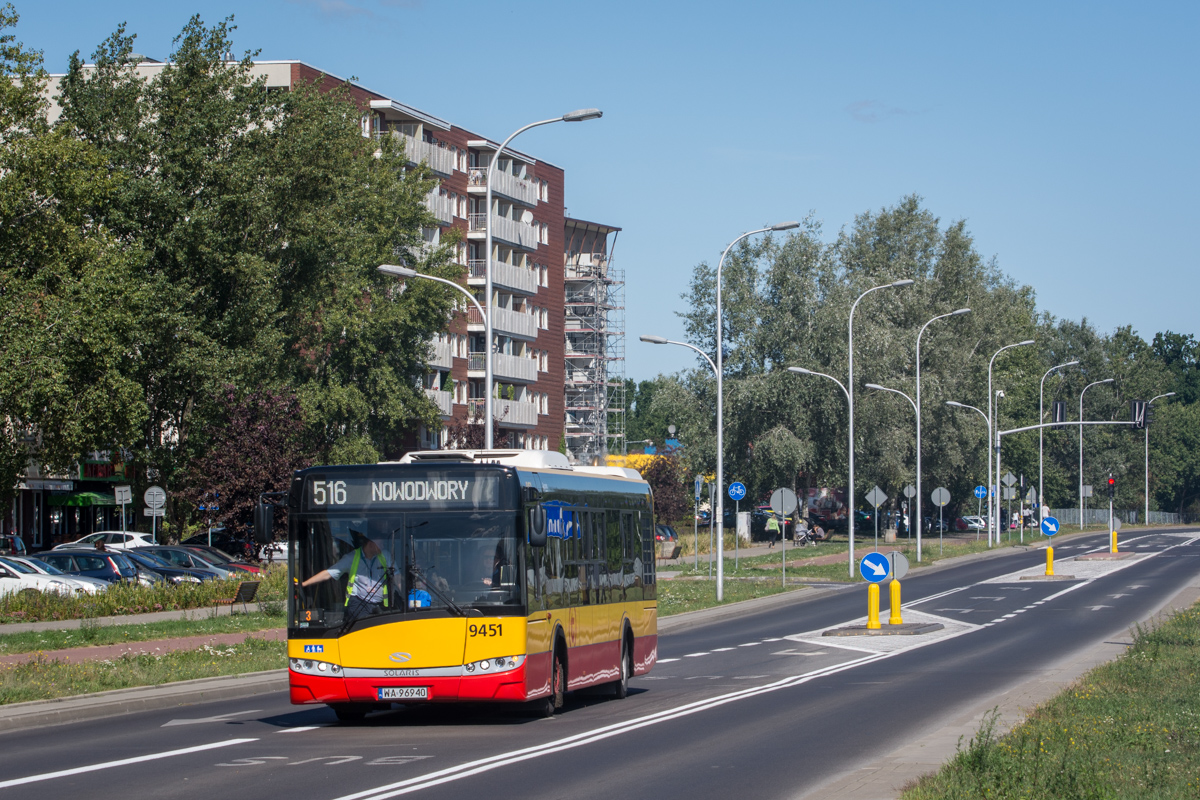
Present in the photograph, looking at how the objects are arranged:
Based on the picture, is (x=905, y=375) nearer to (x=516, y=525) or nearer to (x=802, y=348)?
(x=802, y=348)

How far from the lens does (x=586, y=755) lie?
1198 cm

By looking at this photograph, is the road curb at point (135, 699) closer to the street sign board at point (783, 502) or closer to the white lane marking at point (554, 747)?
the white lane marking at point (554, 747)

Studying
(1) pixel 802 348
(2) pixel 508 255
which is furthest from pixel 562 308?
(1) pixel 802 348

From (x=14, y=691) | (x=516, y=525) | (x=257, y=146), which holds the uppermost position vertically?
(x=257, y=146)

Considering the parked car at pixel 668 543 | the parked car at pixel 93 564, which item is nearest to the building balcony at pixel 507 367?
the parked car at pixel 668 543

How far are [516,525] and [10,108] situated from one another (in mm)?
28113

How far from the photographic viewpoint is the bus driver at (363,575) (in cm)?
1372

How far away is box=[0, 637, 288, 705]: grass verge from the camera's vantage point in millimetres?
17009

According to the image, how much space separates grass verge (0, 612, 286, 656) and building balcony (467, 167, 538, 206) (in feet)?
176

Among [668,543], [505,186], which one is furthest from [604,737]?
[505,186]

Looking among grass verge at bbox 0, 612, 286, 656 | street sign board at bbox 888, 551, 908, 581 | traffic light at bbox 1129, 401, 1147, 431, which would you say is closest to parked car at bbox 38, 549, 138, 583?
grass verge at bbox 0, 612, 286, 656

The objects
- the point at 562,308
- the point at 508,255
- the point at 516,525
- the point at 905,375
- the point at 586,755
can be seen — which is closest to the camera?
the point at 586,755

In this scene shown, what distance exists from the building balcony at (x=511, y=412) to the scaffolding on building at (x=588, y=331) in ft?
93.4

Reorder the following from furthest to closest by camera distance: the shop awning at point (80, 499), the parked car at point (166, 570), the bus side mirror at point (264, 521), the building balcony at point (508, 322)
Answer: the building balcony at point (508, 322) → the shop awning at point (80, 499) → the parked car at point (166, 570) → the bus side mirror at point (264, 521)
